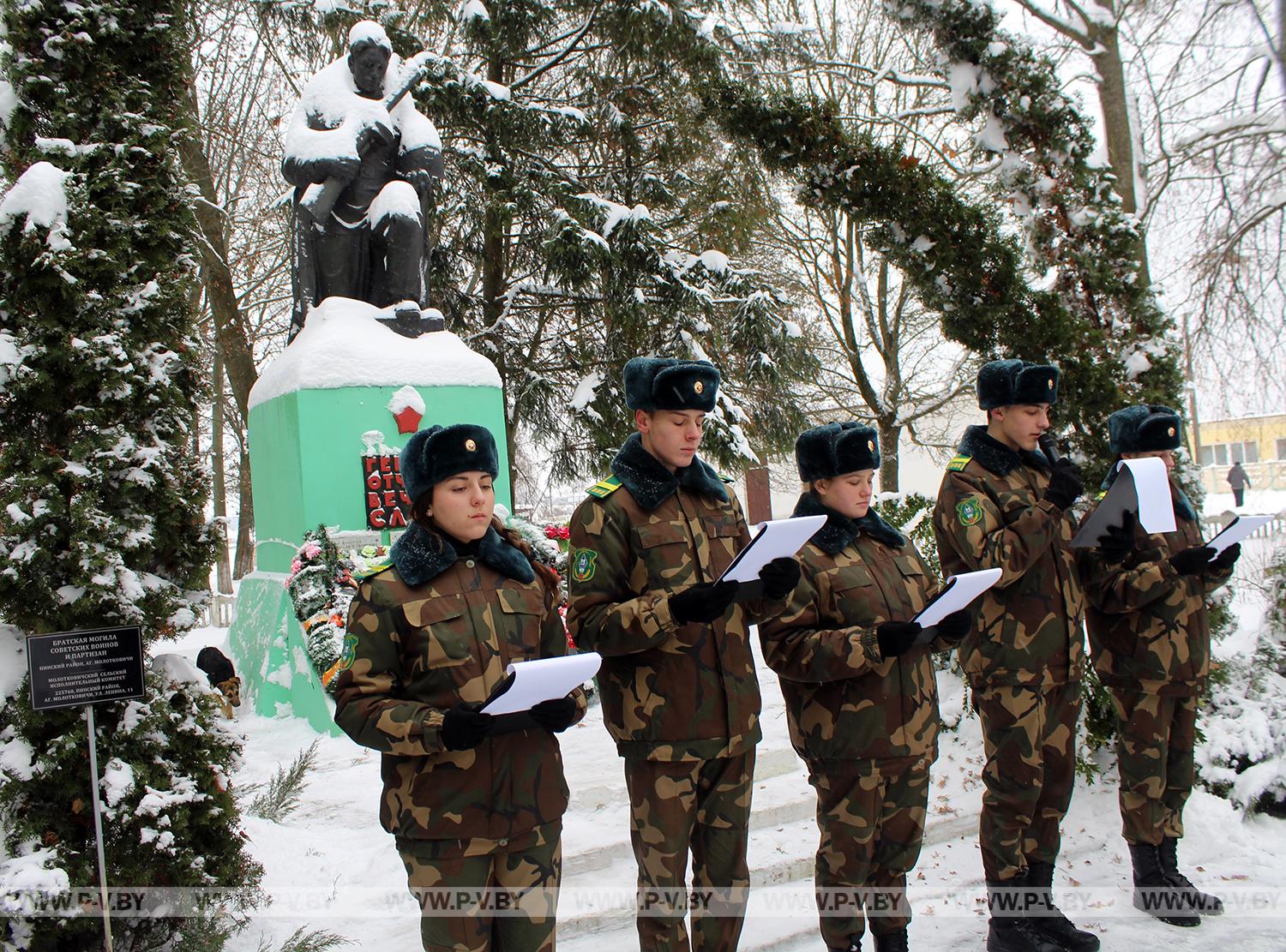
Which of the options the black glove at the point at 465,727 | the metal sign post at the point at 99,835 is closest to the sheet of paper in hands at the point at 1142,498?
the black glove at the point at 465,727

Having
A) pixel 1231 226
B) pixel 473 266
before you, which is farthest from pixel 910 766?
pixel 473 266

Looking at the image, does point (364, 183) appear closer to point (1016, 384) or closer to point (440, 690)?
point (1016, 384)

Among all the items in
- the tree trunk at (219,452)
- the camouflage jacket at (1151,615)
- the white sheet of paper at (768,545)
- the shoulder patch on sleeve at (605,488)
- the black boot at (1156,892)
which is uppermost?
the tree trunk at (219,452)

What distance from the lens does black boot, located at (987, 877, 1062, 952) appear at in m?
3.41

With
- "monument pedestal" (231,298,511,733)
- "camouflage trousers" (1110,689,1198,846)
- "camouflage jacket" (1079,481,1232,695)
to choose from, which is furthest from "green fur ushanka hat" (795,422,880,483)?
"monument pedestal" (231,298,511,733)

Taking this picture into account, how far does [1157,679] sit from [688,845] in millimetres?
2201

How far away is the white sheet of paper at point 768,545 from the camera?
253cm

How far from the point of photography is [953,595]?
9.34 ft

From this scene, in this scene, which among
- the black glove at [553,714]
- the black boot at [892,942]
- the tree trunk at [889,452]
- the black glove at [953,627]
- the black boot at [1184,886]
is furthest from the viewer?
the tree trunk at [889,452]

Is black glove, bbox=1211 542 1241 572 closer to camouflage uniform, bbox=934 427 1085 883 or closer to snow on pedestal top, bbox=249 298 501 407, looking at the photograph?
camouflage uniform, bbox=934 427 1085 883

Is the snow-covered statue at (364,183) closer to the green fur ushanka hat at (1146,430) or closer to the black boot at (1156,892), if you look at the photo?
the green fur ushanka hat at (1146,430)

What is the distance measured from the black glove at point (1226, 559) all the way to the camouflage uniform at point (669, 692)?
2264 millimetres

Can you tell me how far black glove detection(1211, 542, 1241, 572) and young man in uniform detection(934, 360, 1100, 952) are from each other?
759 millimetres

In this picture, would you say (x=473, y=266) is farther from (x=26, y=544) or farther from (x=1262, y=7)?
(x=26, y=544)
